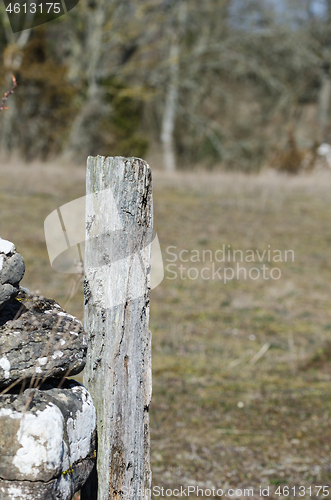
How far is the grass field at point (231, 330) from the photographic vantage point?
3.70m

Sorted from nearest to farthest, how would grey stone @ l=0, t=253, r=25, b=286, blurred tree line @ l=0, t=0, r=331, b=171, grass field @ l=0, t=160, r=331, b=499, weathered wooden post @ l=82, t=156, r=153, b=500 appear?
grey stone @ l=0, t=253, r=25, b=286
weathered wooden post @ l=82, t=156, r=153, b=500
grass field @ l=0, t=160, r=331, b=499
blurred tree line @ l=0, t=0, r=331, b=171

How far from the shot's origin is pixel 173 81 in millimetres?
18766

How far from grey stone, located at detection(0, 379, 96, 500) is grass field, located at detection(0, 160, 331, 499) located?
766 millimetres

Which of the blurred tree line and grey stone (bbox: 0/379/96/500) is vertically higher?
the blurred tree line

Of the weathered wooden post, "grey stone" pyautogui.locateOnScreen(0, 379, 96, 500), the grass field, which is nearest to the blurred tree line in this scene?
the grass field

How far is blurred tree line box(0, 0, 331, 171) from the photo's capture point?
47.9 feet

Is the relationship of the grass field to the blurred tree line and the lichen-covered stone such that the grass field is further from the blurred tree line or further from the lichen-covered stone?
the blurred tree line

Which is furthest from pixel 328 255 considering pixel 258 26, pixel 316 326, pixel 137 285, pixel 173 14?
pixel 258 26

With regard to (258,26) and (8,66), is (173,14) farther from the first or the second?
(8,66)

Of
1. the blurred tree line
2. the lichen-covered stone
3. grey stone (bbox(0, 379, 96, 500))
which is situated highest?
the blurred tree line

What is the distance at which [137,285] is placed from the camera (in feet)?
7.00

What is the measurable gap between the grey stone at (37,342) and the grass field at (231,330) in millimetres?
471

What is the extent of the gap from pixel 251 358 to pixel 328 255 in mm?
4674

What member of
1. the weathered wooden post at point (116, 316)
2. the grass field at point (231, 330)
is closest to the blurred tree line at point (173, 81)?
the grass field at point (231, 330)
